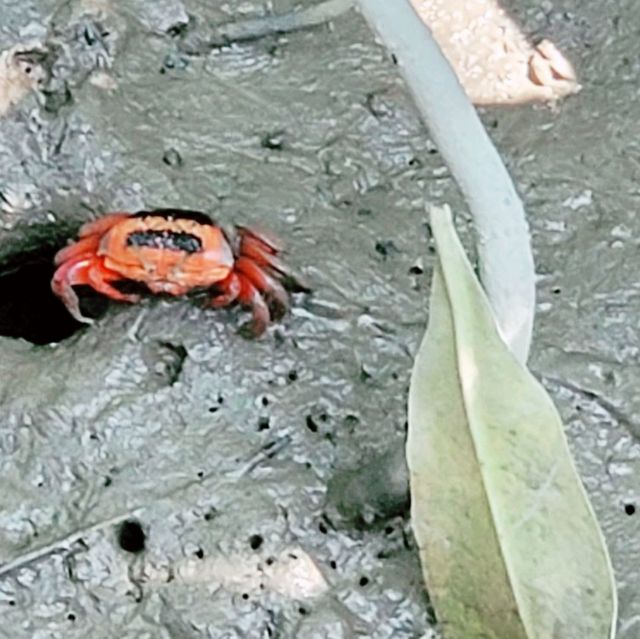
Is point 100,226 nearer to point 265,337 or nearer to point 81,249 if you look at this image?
point 81,249

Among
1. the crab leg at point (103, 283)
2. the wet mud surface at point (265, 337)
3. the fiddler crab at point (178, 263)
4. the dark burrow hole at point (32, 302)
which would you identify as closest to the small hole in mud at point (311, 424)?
the wet mud surface at point (265, 337)

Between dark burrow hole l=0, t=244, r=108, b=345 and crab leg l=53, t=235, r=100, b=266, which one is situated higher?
crab leg l=53, t=235, r=100, b=266

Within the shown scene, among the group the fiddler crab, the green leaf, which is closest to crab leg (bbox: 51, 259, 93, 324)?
the fiddler crab

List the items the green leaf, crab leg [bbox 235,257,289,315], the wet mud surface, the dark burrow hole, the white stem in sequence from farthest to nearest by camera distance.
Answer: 1. the dark burrow hole
2. crab leg [bbox 235,257,289,315]
3. the wet mud surface
4. the white stem
5. the green leaf

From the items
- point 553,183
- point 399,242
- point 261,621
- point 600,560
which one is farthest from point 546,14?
point 600,560

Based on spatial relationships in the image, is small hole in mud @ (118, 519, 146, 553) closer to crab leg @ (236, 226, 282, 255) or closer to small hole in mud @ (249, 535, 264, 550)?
small hole in mud @ (249, 535, 264, 550)

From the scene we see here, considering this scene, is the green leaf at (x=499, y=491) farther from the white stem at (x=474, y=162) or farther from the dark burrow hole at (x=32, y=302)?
the dark burrow hole at (x=32, y=302)

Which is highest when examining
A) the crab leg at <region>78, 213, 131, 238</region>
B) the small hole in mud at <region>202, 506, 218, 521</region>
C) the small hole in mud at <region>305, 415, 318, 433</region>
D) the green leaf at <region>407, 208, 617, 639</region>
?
the green leaf at <region>407, 208, 617, 639</region>
